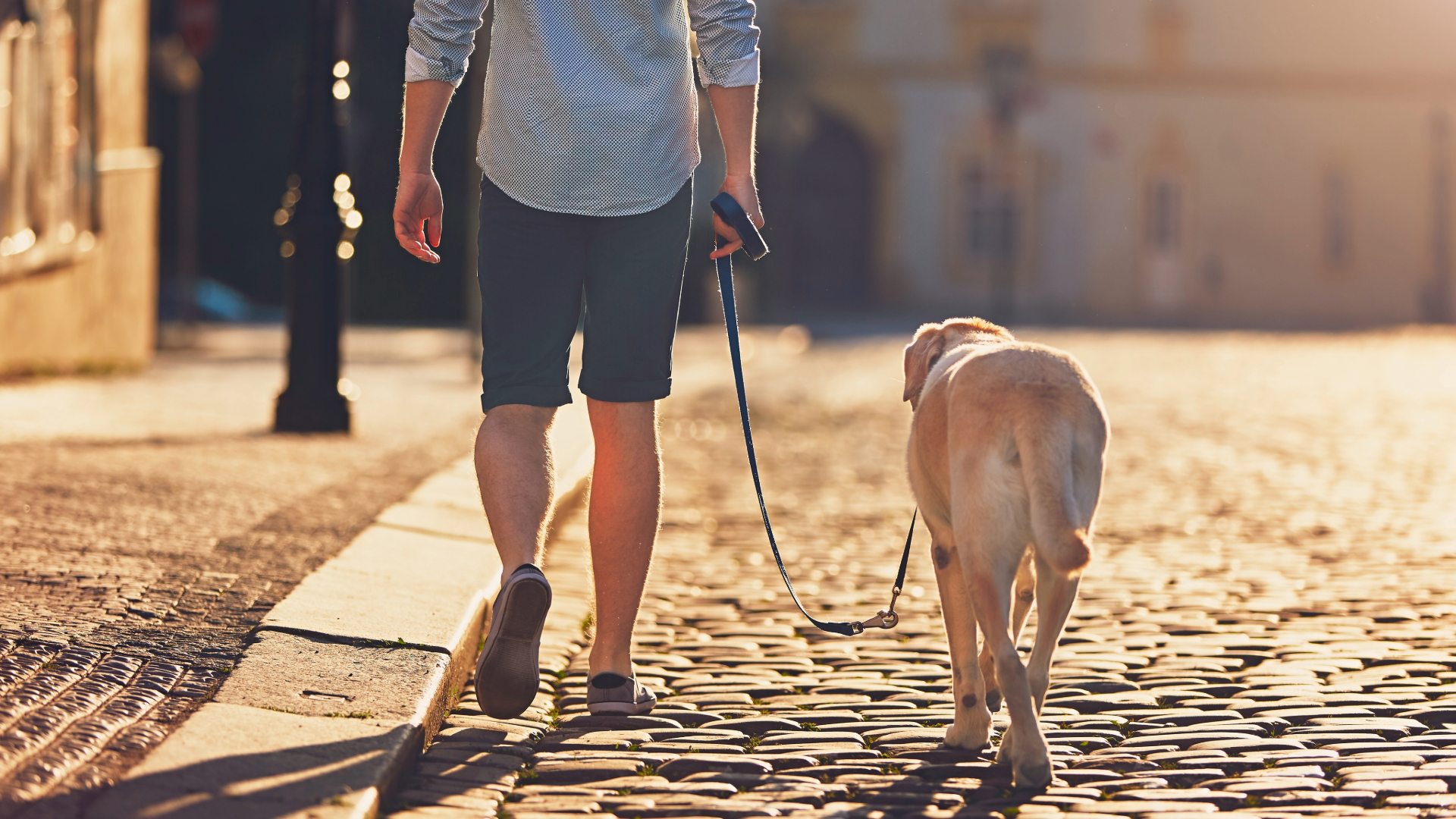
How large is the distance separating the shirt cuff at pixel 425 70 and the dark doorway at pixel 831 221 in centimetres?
3261

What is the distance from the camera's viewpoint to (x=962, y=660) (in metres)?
3.50

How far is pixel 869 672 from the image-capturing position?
4.39 m

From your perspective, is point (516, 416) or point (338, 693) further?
point (516, 416)

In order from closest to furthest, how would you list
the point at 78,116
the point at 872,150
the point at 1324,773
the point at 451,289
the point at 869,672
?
1. the point at 1324,773
2. the point at 869,672
3. the point at 78,116
4. the point at 451,289
5. the point at 872,150

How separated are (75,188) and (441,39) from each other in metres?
8.45

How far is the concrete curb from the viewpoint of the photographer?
9.18 feet

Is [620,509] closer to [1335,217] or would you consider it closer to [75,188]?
[75,188]

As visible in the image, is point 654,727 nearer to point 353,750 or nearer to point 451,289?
point 353,750

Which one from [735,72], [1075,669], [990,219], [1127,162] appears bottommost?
[990,219]

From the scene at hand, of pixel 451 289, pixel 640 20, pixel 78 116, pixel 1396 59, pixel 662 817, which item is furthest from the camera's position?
pixel 1396 59

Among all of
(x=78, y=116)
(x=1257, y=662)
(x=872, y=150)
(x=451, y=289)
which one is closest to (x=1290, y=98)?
(x=872, y=150)

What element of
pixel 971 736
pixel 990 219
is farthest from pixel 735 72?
pixel 990 219

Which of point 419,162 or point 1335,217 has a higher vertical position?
point 419,162

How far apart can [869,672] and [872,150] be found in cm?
3266
